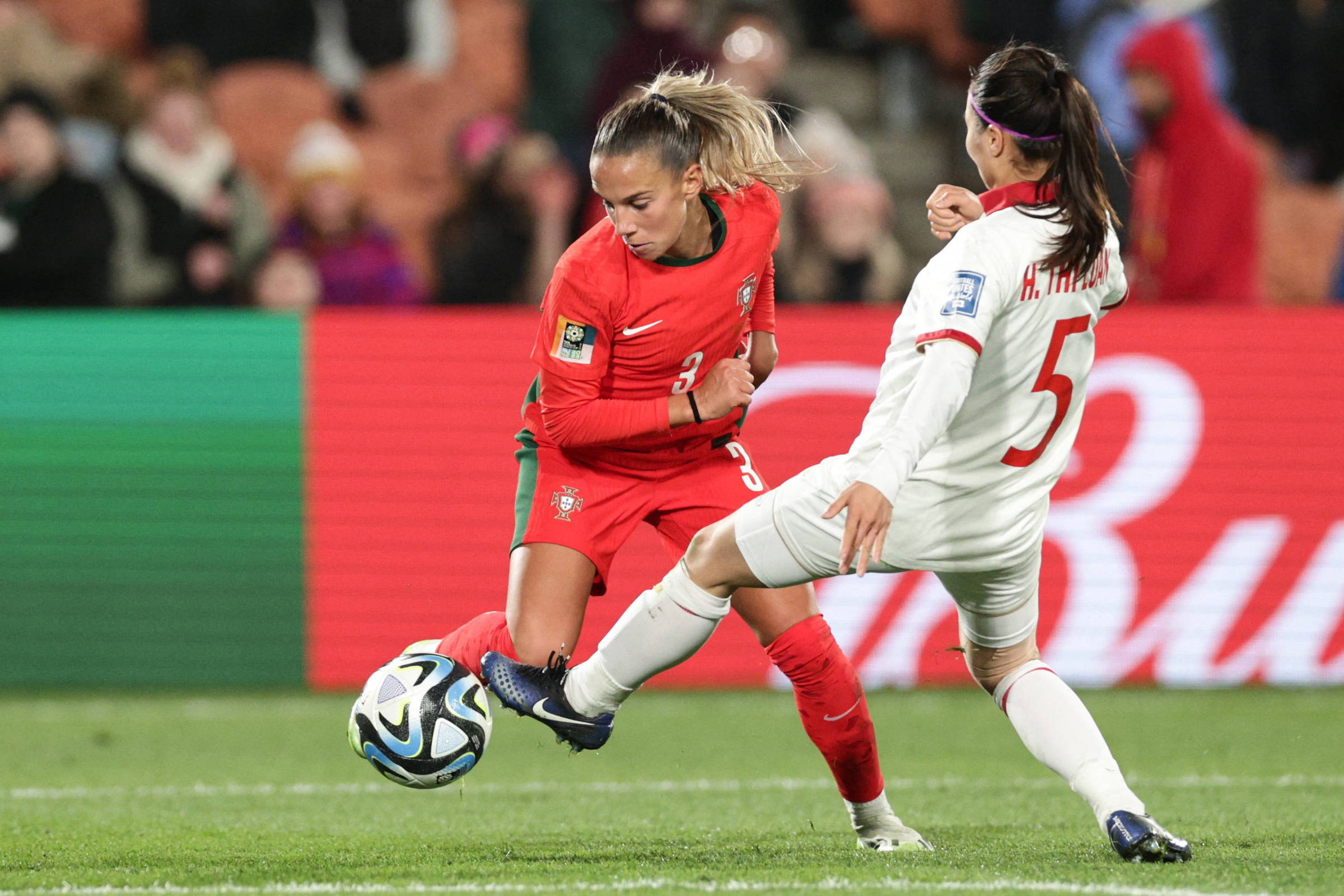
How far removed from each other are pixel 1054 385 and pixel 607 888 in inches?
60.2

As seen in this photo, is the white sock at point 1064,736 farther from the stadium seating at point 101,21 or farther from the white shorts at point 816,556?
the stadium seating at point 101,21

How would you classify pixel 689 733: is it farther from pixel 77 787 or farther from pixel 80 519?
pixel 80 519

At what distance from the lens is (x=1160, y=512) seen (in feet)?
28.2

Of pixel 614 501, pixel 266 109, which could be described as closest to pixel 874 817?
pixel 614 501

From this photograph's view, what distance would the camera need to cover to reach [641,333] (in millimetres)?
4629

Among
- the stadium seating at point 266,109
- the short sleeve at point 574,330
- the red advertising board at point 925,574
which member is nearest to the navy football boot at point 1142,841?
the short sleeve at point 574,330

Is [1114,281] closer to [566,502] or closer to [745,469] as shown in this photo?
[745,469]

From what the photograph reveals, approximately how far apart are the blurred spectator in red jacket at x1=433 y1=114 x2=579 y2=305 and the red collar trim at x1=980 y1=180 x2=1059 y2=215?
5721 millimetres

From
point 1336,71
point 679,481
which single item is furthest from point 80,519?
point 1336,71

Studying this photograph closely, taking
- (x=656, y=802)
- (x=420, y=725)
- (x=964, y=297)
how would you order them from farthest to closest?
(x=656, y=802), (x=420, y=725), (x=964, y=297)

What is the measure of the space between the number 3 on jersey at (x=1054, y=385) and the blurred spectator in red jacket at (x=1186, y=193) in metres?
5.34

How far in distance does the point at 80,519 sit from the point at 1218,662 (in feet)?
17.8

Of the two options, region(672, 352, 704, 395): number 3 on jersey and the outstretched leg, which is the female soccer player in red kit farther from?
the outstretched leg

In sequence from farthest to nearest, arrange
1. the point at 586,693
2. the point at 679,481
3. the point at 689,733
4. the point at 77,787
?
the point at 689,733
the point at 77,787
the point at 679,481
the point at 586,693
